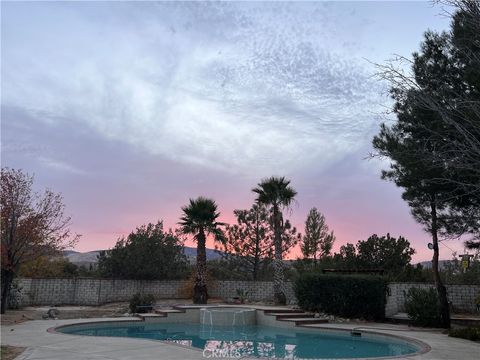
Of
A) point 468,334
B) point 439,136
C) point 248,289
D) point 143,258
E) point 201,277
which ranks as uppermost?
point 439,136

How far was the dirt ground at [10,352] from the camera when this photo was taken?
926 centimetres

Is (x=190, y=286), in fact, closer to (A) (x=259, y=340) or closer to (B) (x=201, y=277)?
(B) (x=201, y=277)

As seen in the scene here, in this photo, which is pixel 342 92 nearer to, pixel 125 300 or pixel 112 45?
pixel 112 45

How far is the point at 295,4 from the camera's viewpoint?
13.8 metres

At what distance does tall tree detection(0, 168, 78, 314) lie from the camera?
1789cm

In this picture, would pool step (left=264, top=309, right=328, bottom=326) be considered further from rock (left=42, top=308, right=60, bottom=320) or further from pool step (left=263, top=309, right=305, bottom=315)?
rock (left=42, top=308, right=60, bottom=320)

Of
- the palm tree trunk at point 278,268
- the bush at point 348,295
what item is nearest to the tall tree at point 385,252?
the palm tree trunk at point 278,268

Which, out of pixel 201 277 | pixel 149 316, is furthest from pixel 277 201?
pixel 149 316

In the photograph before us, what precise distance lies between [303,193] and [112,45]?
13736mm

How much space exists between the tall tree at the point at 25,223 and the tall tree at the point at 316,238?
23805mm

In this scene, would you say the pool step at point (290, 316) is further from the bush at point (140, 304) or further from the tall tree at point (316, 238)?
the tall tree at point (316, 238)

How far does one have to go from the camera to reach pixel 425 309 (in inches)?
666

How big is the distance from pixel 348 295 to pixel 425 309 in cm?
343

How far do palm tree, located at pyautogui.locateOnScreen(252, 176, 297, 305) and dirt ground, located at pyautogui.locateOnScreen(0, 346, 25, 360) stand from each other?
1617cm
